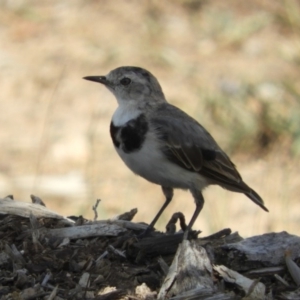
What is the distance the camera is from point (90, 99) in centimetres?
1220

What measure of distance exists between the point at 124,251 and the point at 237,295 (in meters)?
0.94

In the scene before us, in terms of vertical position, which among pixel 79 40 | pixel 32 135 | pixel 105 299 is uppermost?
pixel 79 40

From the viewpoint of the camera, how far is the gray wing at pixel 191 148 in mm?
7098

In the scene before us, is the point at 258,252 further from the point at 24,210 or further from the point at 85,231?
the point at 24,210

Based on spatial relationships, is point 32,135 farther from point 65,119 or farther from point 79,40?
point 79,40

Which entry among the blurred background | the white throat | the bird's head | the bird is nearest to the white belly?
the bird

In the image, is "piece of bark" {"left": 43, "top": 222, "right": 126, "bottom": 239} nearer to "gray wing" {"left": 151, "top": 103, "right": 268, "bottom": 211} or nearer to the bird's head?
"gray wing" {"left": 151, "top": 103, "right": 268, "bottom": 211}

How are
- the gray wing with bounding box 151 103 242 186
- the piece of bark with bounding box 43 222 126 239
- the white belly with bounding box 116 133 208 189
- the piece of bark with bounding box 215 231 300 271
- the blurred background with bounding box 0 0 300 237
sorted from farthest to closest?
the blurred background with bounding box 0 0 300 237 < the gray wing with bounding box 151 103 242 186 < the white belly with bounding box 116 133 208 189 < the piece of bark with bounding box 43 222 126 239 < the piece of bark with bounding box 215 231 300 271

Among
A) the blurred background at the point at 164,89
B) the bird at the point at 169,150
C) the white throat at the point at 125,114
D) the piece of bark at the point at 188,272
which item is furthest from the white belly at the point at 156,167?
the blurred background at the point at 164,89

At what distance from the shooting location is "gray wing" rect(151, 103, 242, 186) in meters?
7.10

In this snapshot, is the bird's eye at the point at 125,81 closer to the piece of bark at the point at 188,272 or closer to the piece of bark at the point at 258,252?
the piece of bark at the point at 258,252

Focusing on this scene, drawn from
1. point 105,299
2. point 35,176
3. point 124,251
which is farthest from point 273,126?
A: point 105,299

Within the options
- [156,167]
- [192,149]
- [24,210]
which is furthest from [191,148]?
[24,210]

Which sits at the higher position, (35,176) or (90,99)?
(90,99)
